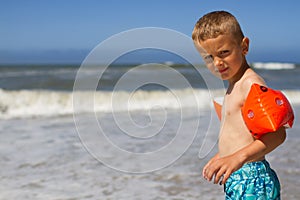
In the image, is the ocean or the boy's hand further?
the ocean

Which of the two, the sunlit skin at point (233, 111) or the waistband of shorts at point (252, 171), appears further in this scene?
the waistband of shorts at point (252, 171)

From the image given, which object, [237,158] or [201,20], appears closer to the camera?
[237,158]

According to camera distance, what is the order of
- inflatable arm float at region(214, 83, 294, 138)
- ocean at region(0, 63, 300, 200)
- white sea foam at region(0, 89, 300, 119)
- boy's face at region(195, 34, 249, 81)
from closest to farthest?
inflatable arm float at region(214, 83, 294, 138) < boy's face at region(195, 34, 249, 81) < ocean at region(0, 63, 300, 200) < white sea foam at region(0, 89, 300, 119)

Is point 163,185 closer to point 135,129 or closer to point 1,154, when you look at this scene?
point 1,154

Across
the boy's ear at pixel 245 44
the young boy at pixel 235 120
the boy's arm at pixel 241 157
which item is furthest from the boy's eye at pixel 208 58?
the boy's arm at pixel 241 157

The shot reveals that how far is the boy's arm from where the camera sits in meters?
1.63

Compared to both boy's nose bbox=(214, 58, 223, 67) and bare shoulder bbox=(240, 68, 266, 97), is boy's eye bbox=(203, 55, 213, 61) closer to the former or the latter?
boy's nose bbox=(214, 58, 223, 67)

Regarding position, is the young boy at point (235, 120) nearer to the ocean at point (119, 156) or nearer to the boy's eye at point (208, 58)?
the boy's eye at point (208, 58)

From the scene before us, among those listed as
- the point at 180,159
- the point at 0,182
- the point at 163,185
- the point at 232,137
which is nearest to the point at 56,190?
the point at 0,182

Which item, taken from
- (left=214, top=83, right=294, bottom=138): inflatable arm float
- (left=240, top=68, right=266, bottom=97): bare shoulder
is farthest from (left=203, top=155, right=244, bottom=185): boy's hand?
(left=240, top=68, right=266, bottom=97): bare shoulder

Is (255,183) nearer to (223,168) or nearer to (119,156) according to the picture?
(223,168)

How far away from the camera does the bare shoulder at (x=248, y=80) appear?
1783mm

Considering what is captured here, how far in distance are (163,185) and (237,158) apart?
2018 millimetres

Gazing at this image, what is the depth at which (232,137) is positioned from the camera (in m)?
1.90
